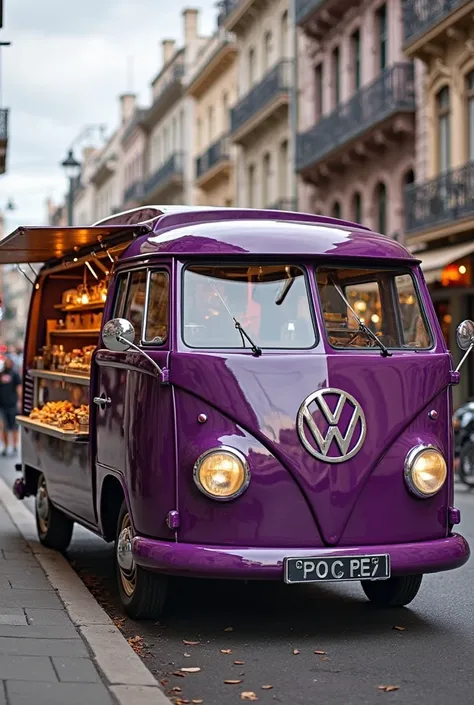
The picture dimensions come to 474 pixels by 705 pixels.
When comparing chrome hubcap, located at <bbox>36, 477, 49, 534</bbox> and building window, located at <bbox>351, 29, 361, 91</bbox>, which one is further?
building window, located at <bbox>351, 29, 361, 91</bbox>

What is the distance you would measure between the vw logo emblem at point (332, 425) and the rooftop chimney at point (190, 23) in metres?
51.9

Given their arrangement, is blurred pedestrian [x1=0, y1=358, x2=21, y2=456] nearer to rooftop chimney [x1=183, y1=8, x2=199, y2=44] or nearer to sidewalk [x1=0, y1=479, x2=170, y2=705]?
sidewalk [x1=0, y1=479, x2=170, y2=705]

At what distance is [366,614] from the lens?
8305mm

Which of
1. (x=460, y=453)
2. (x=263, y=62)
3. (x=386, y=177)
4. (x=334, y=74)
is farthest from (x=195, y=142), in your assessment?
(x=460, y=453)

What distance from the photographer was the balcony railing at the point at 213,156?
157 ft

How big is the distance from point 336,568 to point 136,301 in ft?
7.23

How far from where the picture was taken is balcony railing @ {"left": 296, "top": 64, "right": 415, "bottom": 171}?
29984 mm

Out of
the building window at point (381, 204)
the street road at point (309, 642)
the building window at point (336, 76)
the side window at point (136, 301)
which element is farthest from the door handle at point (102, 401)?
the building window at point (336, 76)

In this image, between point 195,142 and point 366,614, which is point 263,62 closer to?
point 195,142

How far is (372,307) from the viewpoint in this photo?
8.36 m

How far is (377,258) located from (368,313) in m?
0.37

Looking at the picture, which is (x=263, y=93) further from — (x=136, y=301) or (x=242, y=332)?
(x=242, y=332)

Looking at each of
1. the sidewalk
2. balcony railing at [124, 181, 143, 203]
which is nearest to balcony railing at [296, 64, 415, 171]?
the sidewalk

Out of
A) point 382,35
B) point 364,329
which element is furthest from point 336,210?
point 364,329
